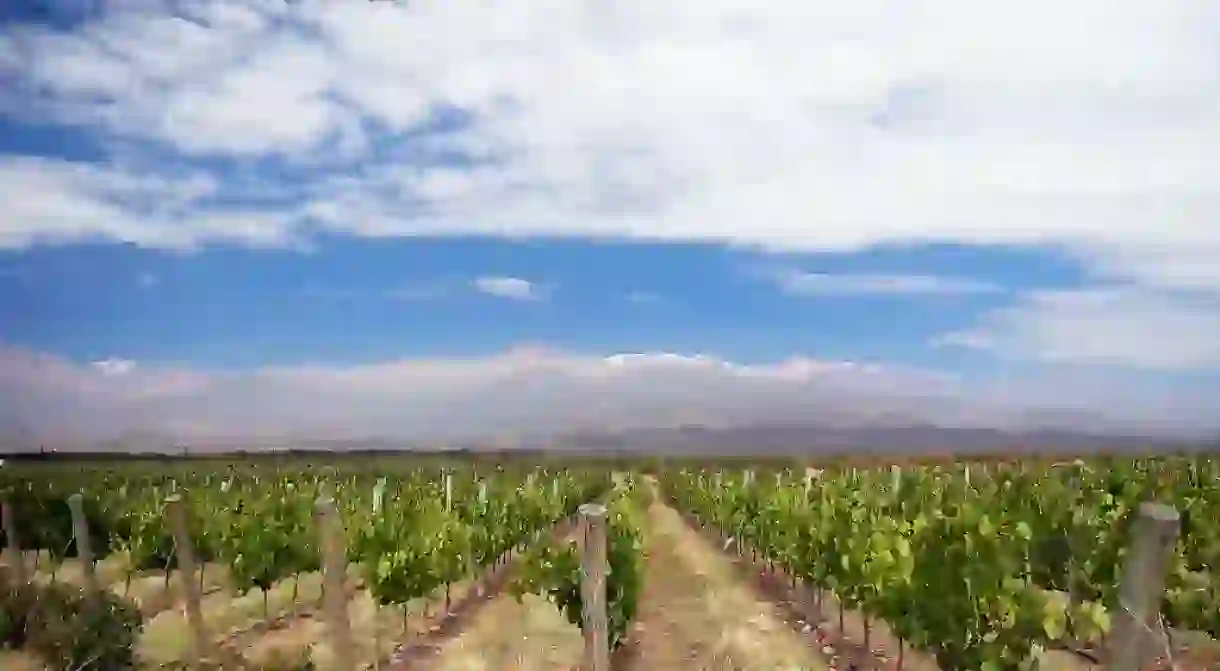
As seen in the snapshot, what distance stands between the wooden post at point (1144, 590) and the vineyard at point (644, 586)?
0.01 meters

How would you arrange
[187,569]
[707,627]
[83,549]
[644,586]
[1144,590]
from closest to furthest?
[1144,590] → [187,569] → [83,549] → [707,627] → [644,586]

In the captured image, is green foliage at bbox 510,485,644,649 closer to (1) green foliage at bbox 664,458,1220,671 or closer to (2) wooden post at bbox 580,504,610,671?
(2) wooden post at bbox 580,504,610,671

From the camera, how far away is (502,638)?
21.9 ft

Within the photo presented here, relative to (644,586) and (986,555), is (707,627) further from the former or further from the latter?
(986,555)

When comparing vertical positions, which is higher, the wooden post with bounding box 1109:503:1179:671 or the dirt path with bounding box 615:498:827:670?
the wooden post with bounding box 1109:503:1179:671

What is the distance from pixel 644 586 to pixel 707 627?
1417 mm

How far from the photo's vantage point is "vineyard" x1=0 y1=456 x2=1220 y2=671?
4.59 m

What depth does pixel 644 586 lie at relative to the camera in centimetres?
823

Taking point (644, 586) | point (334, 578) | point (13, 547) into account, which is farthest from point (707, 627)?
point (13, 547)

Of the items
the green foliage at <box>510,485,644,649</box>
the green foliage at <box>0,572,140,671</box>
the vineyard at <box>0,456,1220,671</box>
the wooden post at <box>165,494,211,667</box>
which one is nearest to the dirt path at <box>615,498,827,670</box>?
the vineyard at <box>0,456,1220,671</box>

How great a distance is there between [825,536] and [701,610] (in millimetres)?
1307

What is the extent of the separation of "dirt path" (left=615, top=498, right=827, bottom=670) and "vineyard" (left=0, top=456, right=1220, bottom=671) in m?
0.03

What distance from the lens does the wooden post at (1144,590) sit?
241 cm

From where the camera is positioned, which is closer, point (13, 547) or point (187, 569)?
point (187, 569)
